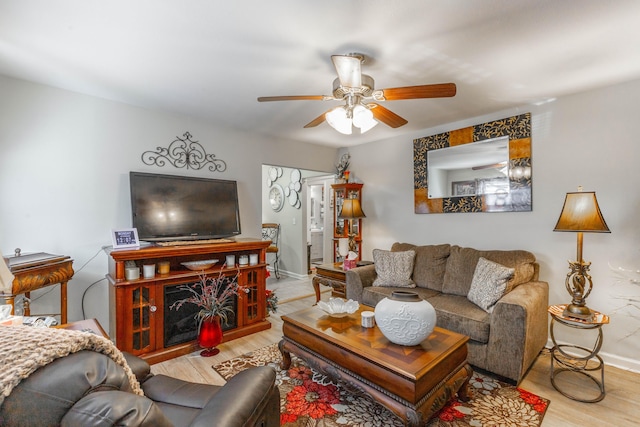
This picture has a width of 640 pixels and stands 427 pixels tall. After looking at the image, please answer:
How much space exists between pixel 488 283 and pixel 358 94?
189 centimetres

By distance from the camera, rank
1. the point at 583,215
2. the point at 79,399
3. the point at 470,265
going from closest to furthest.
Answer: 1. the point at 79,399
2. the point at 583,215
3. the point at 470,265

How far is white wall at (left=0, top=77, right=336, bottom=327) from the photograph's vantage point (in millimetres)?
2410

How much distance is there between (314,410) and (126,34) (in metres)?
2.64

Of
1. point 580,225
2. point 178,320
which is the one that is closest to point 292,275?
point 178,320

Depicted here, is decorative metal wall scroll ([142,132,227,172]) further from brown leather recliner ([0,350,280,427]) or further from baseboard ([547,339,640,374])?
baseboard ([547,339,640,374])

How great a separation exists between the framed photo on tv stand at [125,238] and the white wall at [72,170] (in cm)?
35

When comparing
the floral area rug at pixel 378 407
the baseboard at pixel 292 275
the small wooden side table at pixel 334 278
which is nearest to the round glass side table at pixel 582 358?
the floral area rug at pixel 378 407

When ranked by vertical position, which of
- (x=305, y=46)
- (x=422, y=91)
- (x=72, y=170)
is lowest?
(x=72, y=170)

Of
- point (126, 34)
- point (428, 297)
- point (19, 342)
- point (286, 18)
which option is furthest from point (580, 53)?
point (19, 342)

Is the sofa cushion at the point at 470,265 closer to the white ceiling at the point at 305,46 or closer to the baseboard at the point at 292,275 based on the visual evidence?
the white ceiling at the point at 305,46

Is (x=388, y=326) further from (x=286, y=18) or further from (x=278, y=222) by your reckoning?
(x=278, y=222)

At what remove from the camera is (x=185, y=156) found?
10.9 feet

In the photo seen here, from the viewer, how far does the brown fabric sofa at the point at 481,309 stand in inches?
84.4

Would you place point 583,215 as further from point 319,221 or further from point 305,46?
point 319,221
